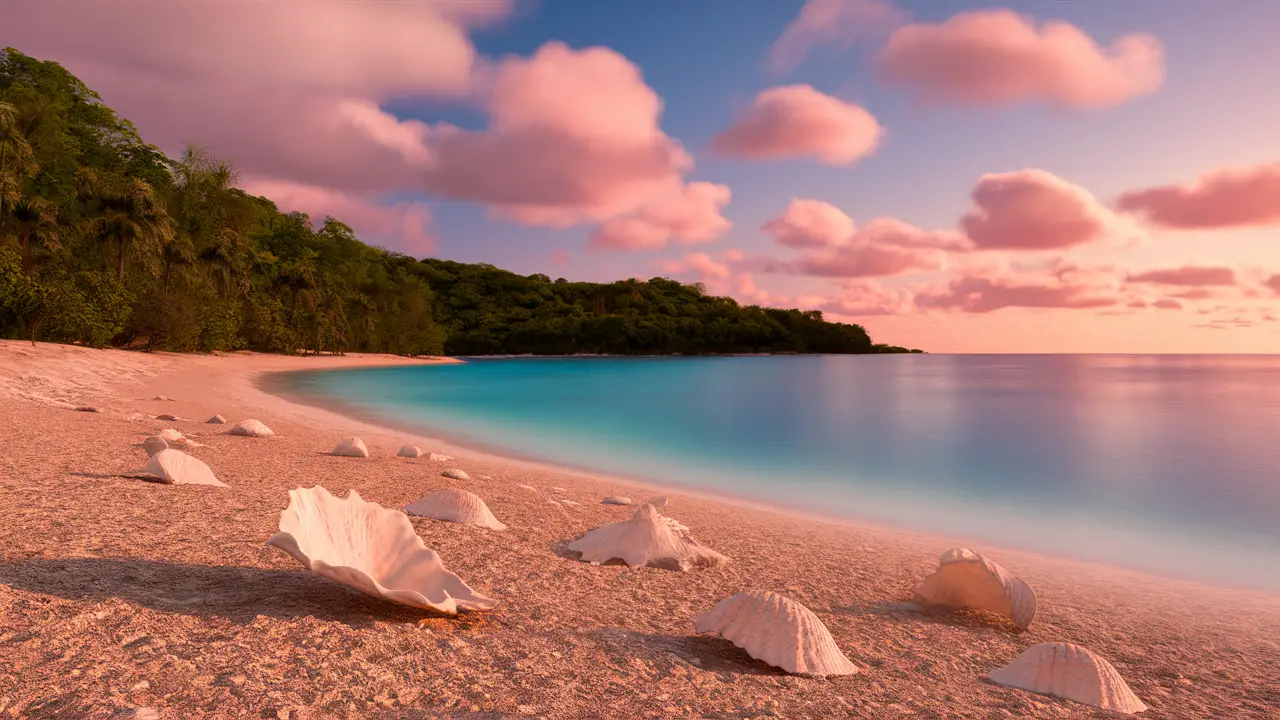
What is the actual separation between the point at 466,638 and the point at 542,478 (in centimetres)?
783

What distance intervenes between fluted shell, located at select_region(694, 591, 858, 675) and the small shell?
1.56m

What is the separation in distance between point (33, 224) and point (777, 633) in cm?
4499

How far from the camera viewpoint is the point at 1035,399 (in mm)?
42188

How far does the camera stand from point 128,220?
38.9 metres

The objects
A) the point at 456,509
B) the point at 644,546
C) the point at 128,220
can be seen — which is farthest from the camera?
the point at 128,220

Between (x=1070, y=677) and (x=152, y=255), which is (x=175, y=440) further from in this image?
(x=152, y=255)

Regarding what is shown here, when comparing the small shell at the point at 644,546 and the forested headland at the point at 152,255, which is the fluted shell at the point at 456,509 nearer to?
the small shell at the point at 644,546

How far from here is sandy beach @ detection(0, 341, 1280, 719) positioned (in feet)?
8.60

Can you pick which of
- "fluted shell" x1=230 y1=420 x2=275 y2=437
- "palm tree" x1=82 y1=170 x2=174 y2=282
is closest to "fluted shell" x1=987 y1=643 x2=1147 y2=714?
"fluted shell" x1=230 y1=420 x2=275 y2=437

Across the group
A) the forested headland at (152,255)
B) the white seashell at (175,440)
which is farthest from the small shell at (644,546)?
the forested headland at (152,255)

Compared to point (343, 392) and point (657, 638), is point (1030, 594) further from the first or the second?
point (343, 392)

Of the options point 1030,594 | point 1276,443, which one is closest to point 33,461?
point 1030,594

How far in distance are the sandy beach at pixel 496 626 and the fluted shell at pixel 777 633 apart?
0.27 ft

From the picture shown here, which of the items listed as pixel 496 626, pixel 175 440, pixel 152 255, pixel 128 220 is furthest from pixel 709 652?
pixel 152 255
